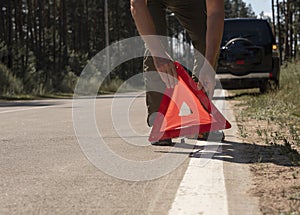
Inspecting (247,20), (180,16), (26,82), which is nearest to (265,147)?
(180,16)

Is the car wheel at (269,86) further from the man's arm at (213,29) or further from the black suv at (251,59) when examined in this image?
the man's arm at (213,29)

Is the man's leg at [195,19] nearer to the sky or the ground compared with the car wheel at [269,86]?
nearer to the sky

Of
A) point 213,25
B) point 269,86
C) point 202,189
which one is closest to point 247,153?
point 213,25

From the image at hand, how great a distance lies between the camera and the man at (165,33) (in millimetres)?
5234

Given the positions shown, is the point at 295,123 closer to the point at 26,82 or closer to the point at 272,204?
the point at 272,204

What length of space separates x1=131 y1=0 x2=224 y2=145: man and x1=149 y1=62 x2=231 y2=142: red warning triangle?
8 centimetres

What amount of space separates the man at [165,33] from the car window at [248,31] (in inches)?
414

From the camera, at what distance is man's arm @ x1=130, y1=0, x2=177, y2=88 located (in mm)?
5418

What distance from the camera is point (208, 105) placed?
205 inches

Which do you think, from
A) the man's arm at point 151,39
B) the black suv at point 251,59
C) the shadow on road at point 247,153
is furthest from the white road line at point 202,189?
the black suv at point 251,59

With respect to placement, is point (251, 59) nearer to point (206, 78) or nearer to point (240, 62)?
point (240, 62)

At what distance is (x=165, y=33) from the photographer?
19.6 ft

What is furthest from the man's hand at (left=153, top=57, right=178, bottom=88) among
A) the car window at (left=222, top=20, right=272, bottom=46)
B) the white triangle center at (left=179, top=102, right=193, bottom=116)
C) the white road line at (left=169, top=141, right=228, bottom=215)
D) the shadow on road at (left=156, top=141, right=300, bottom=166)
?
the car window at (left=222, top=20, right=272, bottom=46)

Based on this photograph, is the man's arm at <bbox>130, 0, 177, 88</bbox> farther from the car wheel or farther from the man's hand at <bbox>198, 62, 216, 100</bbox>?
the car wheel
